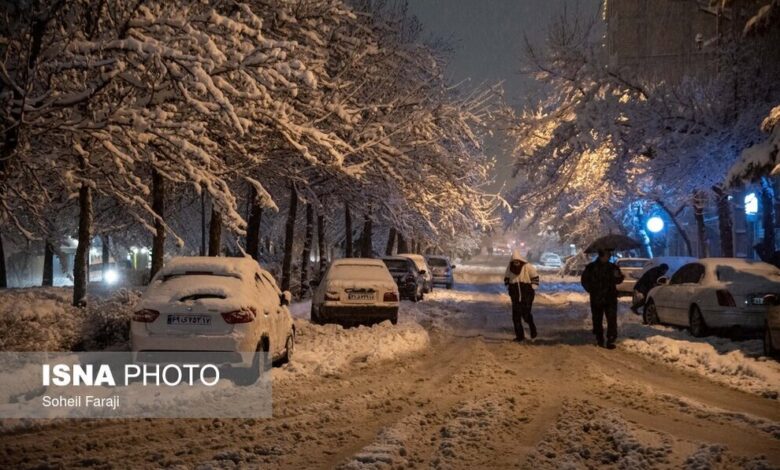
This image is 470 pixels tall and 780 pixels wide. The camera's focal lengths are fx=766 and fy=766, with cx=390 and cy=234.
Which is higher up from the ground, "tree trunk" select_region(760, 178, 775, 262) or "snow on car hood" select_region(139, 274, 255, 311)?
"tree trunk" select_region(760, 178, 775, 262)

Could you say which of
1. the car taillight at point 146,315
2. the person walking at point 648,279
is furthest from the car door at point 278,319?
the person walking at point 648,279

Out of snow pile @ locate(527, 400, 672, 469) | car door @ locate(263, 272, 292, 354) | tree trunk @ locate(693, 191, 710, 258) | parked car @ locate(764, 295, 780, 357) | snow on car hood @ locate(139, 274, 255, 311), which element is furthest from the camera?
tree trunk @ locate(693, 191, 710, 258)

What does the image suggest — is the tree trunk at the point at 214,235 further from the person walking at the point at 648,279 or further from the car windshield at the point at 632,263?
the car windshield at the point at 632,263

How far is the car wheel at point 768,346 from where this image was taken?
1195cm

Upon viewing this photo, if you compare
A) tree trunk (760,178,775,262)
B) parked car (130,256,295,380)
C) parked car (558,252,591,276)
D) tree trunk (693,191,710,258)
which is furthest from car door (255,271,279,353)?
parked car (558,252,591,276)

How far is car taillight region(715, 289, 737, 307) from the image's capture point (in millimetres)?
14508

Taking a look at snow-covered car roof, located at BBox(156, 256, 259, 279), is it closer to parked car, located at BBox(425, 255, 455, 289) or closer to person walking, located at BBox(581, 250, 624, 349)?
person walking, located at BBox(581, 250, 624, 349)

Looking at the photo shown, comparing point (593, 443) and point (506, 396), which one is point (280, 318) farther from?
point (593, 443)

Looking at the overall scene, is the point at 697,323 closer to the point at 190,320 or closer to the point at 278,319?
the point at 278,319

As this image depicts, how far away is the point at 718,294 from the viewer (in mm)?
14742

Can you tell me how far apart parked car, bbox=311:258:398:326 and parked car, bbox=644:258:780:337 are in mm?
6147

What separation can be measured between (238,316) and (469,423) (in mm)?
3584

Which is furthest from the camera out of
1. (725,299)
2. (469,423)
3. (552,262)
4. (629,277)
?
(552,262)

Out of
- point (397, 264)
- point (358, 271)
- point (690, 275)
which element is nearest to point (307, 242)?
point (397, 264)
